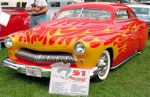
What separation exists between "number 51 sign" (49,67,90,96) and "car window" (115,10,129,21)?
191cm

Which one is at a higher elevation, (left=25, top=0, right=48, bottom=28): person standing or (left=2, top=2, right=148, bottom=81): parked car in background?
(left=25, top=0, right=48, bottom=28): person standing

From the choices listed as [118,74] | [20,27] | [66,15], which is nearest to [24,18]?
[20,27]

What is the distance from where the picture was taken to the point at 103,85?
3645mm

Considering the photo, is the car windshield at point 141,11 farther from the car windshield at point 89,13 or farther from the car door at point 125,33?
the car windshield at point 89,13

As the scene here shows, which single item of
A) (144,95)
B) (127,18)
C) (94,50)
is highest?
(127,18)

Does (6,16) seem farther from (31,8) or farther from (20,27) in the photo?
(20,27)

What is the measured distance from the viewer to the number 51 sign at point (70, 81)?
122 inches

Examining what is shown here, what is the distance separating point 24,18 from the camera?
23.0ft

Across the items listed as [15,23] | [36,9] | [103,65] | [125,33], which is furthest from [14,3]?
[103,65]

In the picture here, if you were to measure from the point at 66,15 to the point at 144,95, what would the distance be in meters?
2.45

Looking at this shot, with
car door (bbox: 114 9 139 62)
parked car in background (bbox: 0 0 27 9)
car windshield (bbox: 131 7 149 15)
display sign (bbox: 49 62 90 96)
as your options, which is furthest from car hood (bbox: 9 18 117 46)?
car windshield (bbox: 131 7 149 15)

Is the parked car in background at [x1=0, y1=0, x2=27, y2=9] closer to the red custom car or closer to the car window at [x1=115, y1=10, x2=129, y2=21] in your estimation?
the red custom car

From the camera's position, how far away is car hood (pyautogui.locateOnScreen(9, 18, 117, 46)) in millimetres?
3412

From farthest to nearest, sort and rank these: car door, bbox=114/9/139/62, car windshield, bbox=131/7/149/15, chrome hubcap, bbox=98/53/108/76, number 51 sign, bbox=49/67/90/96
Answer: car windshield, bbox=131/7/149/15 → car door, bbox=114/9/139/62 → chrome hubcap, bbox=98/53/108/76 → number 51 sign, bbox=49/67/90/96
